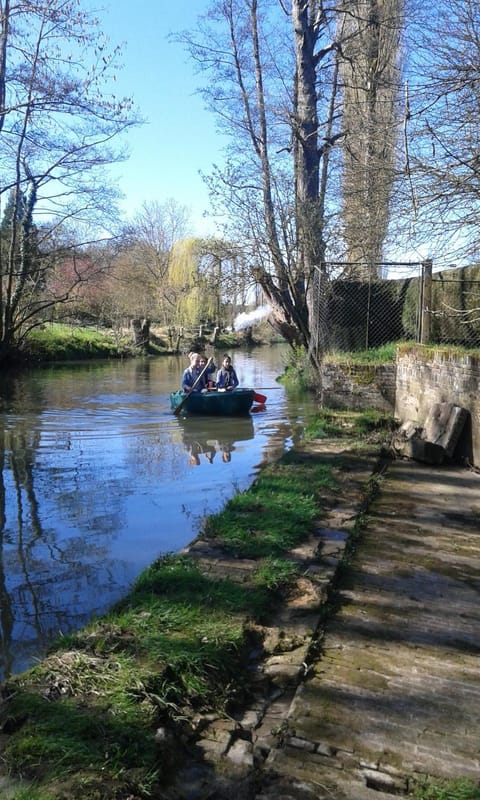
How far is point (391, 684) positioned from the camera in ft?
10.6

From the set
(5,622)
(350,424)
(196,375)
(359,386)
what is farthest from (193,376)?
(5,622)

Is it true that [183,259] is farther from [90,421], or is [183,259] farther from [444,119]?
[444,119]

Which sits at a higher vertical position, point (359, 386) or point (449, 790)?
point (359, 386)

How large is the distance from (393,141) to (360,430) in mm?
4389

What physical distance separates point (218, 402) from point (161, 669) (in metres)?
13.4

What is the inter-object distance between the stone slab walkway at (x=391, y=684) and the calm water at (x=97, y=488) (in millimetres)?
1979

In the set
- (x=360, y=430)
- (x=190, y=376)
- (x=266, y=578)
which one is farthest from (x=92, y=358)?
(x=266, y=578)

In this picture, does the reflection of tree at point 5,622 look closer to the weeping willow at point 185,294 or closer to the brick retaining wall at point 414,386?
the brick retaining wall at point 414,386

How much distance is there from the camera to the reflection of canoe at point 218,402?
1625 cm

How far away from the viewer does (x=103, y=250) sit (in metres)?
30.3

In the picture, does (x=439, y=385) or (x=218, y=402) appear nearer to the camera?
(x=439, y=385)

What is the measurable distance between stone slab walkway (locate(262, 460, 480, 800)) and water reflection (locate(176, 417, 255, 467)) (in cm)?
638

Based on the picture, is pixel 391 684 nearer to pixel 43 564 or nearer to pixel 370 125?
pixel 43 564

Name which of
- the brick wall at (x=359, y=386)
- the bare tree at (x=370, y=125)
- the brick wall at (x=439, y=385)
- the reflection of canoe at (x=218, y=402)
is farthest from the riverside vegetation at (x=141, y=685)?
the reflection of canoe at (x=218, y=402)
